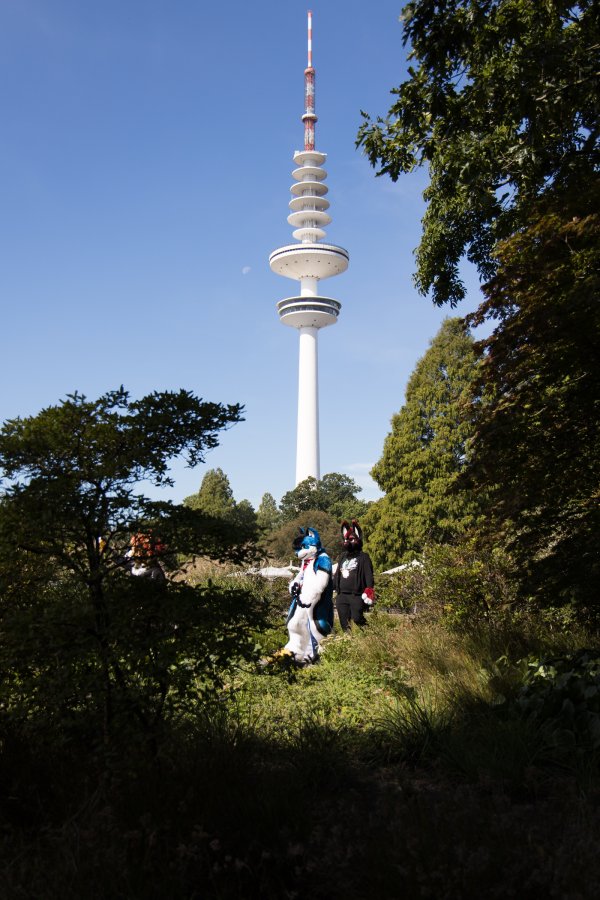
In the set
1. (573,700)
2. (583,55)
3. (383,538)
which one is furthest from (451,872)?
(383,538)

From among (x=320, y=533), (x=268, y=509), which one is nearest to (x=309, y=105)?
(x=268, y=509)

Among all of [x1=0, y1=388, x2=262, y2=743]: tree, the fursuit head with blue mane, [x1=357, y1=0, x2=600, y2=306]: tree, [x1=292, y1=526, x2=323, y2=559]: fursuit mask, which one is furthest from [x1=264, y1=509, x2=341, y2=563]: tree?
[x1=0, y1=388, x2=262, y2=743]: tree

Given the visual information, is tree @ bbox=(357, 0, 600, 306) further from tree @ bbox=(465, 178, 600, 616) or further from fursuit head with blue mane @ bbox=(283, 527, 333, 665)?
fursuit head with blue mane @ bbox=(283, 527, 333, 665)

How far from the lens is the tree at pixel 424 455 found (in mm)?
25500

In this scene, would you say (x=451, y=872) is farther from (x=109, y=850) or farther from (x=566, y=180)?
(x=566, y=180)

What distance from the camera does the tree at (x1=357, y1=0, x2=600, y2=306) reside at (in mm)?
7406

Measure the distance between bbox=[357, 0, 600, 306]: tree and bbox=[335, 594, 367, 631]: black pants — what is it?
6086 mm

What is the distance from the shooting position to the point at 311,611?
10.1 metres

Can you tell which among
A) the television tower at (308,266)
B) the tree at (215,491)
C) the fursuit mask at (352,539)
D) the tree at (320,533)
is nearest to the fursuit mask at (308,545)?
the fursuit mask at (352,539)

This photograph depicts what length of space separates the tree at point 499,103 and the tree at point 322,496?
145ft

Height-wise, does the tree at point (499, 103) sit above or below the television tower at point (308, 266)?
below

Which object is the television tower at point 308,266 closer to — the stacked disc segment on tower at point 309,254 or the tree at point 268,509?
the stacked disc segment on tower at point 309,254

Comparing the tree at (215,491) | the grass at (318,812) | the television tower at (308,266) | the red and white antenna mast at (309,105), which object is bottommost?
the grass at (318,812)

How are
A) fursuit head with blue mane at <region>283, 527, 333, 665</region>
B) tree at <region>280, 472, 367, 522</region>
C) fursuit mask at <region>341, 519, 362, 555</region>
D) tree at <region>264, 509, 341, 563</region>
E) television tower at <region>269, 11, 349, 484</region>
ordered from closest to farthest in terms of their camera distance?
fursuit head with blue mane at <region>283, 527, 333, 665</region> → fursuit mask at <region>341, 519, 362, 555</region> → tree at <region>264, 509, 341, 563</region> → tree at <region>280, 472, 367, 522</region> → television tower at <region>269, 11, 349, 484</region>
